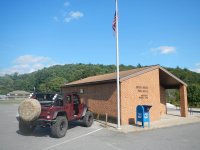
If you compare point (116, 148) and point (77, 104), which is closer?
point (116, 148)

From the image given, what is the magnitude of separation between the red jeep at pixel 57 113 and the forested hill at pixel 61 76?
4626 centimetres

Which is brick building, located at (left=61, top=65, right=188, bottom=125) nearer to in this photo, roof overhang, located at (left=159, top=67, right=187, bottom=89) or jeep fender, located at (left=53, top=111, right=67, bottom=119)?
roof overhang, located at (left=159, top=67, right=187, bottom=89)

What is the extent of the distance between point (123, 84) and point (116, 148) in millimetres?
7458

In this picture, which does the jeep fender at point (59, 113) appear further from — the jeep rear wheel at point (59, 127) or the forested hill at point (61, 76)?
the forested hill at point (61, 76)

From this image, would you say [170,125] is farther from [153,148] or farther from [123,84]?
[153,148]

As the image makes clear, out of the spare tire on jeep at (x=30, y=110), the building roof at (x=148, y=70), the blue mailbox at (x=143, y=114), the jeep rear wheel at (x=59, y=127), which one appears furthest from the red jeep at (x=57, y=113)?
the building roof at (x=148, y=70)

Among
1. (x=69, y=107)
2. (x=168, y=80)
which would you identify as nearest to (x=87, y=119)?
(x=69, y=107)

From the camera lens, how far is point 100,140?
1127 centimetres

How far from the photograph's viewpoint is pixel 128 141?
11.1m

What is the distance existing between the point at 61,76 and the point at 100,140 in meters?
96.1

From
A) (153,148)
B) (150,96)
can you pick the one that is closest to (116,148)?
(153,148)

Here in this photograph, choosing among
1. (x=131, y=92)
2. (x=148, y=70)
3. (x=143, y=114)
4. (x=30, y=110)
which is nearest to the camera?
(x=30, y=110)

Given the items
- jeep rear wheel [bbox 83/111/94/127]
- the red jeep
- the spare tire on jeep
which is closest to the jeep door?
the red jeep

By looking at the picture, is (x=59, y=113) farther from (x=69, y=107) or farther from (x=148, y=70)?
(x=148, y=70)
